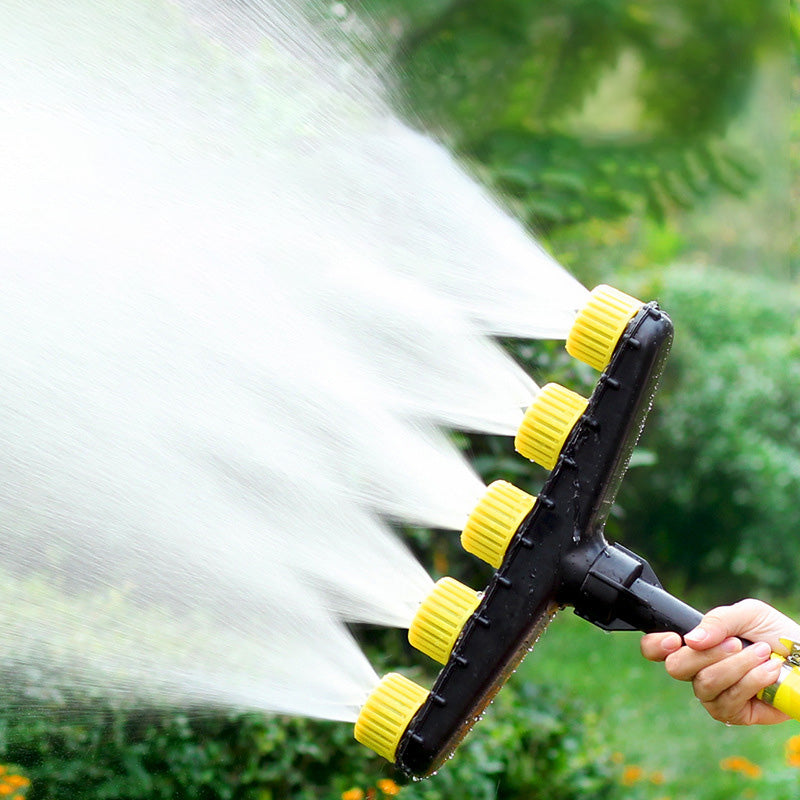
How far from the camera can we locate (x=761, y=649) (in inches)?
56.9

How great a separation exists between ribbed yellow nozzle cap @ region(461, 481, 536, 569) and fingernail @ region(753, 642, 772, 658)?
38 centimetres

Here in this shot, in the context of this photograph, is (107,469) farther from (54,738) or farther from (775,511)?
(775,511)

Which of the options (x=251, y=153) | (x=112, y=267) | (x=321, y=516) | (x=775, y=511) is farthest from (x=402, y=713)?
(x=775, y=511)

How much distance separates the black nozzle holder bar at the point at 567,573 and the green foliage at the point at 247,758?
34.5 inches

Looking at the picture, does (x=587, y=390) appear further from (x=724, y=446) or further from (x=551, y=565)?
(x=724, y=446)

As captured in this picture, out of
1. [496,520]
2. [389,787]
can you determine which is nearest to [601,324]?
[496,520]

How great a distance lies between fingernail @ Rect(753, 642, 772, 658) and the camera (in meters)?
1.44

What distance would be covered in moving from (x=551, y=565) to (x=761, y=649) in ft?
1.09

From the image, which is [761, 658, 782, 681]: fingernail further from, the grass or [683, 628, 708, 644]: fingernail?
the grass

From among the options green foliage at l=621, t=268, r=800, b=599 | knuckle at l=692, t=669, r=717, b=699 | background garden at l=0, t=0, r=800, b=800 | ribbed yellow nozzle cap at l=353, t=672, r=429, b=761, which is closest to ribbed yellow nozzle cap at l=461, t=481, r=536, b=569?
ribbed yellow nozzle cap at l=353, t=672, r=429, b=761

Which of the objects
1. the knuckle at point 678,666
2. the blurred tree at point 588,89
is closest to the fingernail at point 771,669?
the knuckle at point 678,666

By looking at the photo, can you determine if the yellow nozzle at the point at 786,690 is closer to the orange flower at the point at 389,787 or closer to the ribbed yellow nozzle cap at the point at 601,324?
the ribbed yellow nozzle cap at the point at 601,324

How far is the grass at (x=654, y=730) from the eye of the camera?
3449 mm

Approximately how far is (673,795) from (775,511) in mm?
2415
